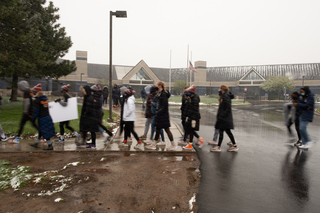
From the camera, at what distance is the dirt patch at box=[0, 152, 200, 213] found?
3287mm

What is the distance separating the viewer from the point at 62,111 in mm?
6770

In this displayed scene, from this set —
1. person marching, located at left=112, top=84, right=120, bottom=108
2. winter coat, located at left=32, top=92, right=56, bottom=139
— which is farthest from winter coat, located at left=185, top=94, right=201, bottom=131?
person marching, located at left=112, top=84, right=120, bottom=108

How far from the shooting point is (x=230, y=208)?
3.28 m

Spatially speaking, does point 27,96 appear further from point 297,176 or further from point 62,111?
point 297,176

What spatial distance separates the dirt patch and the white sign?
1248 mm

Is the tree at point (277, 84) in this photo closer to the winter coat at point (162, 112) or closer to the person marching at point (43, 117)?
the winter coat at point (162, 112)

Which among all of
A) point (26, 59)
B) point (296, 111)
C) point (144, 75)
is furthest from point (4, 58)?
point (144, 75)

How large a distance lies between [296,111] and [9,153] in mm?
8206

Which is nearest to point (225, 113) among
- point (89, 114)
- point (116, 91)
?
point (89, 114)

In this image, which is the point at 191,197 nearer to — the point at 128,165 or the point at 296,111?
the point at 128,165

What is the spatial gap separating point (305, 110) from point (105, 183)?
19.4ft

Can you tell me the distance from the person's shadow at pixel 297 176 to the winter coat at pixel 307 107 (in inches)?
40.6

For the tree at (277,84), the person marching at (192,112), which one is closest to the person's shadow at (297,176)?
the person marching at (192,112)

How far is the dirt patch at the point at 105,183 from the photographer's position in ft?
10.8
